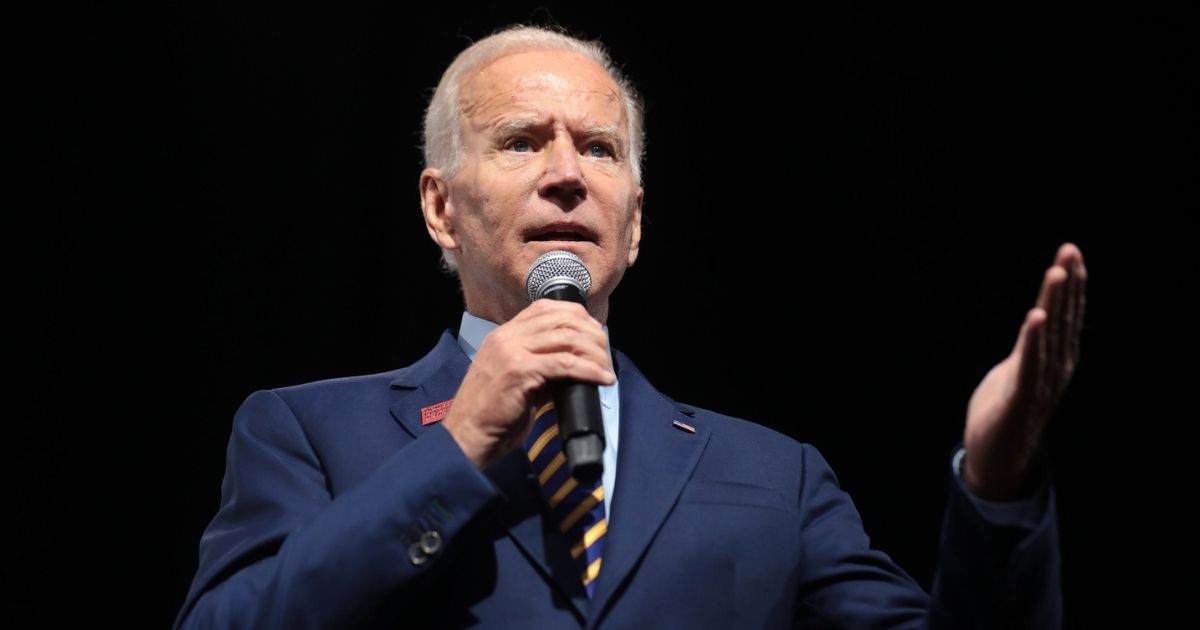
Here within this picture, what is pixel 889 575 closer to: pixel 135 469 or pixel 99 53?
pixel 135 469

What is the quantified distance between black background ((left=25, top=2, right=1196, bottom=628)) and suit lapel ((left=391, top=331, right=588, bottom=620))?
54.1 inches

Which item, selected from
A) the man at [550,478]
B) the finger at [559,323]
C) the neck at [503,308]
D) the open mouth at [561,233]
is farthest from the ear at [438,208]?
the finger at [559,323]

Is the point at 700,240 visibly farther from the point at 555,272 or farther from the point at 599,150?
the point at 555,272

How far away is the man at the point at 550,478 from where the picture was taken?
160 cm

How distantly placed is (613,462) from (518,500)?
0.72ft

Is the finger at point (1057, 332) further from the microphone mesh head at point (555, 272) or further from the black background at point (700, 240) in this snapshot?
the black background at point (700, 240)

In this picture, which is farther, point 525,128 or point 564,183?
point 525,128

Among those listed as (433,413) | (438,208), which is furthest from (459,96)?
(433,413)

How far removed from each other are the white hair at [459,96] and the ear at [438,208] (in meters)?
0.02

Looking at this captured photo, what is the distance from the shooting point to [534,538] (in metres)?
1.84

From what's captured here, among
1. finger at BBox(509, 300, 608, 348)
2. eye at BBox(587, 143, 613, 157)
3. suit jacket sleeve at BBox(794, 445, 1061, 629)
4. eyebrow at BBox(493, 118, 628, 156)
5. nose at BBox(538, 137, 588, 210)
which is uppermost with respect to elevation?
eyebrow at BBox(493, 118, 628, 156)

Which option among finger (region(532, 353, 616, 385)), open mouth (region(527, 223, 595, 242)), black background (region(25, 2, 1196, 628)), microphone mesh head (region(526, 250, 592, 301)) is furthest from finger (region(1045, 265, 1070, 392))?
black background (region(25, 2, 1196, 628))

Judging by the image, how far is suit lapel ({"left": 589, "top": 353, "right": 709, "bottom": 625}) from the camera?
182cm

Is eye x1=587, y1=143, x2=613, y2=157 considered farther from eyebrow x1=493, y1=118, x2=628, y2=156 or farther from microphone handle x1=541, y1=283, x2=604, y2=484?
microphone handle x1=541, y1=283, x2=604, y2=484
